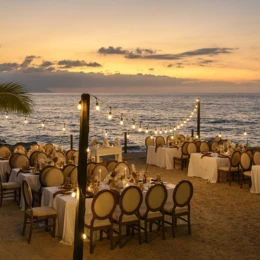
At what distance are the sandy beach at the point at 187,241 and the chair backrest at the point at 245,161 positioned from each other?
2041 millimetres

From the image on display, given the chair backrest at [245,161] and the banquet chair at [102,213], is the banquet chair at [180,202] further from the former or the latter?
the chair backrest at [245,161]

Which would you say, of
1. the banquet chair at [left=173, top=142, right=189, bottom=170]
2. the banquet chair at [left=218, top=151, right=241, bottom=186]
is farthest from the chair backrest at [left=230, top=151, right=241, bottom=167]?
the banquet chair at [left=173, top=142, right=189, bottom=170]

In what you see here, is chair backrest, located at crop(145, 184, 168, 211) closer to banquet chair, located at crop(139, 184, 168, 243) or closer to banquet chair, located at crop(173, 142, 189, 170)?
banquet chair, located at crop(139, 184, 168, 243)

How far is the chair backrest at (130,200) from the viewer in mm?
7496

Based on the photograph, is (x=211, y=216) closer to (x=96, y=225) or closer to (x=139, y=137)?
(x=96, y=225)

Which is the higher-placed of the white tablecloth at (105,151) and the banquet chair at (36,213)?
the white tablecloth at (105,151)

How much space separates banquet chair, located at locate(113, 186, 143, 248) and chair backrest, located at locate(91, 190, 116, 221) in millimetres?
218

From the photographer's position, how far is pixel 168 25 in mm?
20328

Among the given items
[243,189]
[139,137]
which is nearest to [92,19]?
[243,189]

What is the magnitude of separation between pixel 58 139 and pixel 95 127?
11.5 m

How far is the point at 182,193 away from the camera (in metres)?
8.16

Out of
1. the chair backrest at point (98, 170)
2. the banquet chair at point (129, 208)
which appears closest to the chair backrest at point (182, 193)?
the banquet chair at point (129, 208)

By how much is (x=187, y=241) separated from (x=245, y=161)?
5.38m

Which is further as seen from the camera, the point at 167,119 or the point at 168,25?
the point at 167,119
